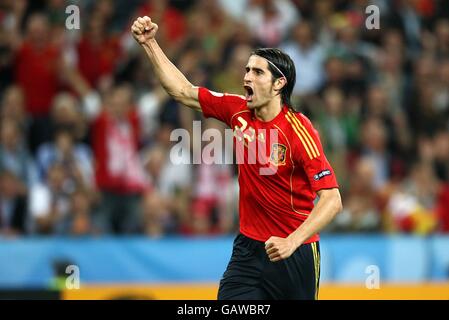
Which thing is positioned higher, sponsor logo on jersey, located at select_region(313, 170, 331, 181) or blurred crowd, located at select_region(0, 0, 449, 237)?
blurred crowd, located at select_region(0, 0, 449, 237)

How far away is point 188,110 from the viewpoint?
13.1 meters

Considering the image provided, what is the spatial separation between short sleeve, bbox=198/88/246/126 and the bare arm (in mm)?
981

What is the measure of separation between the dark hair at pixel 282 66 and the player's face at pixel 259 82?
4cm

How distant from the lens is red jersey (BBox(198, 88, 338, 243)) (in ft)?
23.6

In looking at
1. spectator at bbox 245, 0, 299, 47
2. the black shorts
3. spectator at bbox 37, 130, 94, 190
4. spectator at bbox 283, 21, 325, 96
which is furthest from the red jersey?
spectator at bbox 245, 0, 299, 47

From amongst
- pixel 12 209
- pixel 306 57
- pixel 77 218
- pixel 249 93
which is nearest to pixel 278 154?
pixel 249 93

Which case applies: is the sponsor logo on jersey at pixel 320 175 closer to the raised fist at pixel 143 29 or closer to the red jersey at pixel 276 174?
the red jersey at pixel 276 174

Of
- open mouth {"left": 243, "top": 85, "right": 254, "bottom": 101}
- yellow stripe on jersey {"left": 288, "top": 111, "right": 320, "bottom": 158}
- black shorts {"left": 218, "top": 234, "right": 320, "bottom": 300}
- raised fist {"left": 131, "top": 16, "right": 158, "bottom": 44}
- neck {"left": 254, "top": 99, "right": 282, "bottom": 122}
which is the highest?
raised fist {"left": 131, "top": 16, "right": 158, "bottom": 44}

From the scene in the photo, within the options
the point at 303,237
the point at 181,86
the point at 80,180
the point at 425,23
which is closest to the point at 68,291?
the point at 80,180

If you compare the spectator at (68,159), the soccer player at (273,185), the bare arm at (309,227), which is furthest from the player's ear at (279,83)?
the spectator at (68,159)

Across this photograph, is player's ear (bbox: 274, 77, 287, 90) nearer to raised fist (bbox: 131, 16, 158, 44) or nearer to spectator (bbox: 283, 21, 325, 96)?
raised fist (bbox: 131, 16, 158, 44)

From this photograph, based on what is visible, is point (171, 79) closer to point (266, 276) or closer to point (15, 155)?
point (266, 276)

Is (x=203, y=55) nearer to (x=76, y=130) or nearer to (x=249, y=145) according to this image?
(x=76, y=130)

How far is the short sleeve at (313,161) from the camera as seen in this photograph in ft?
23.0
